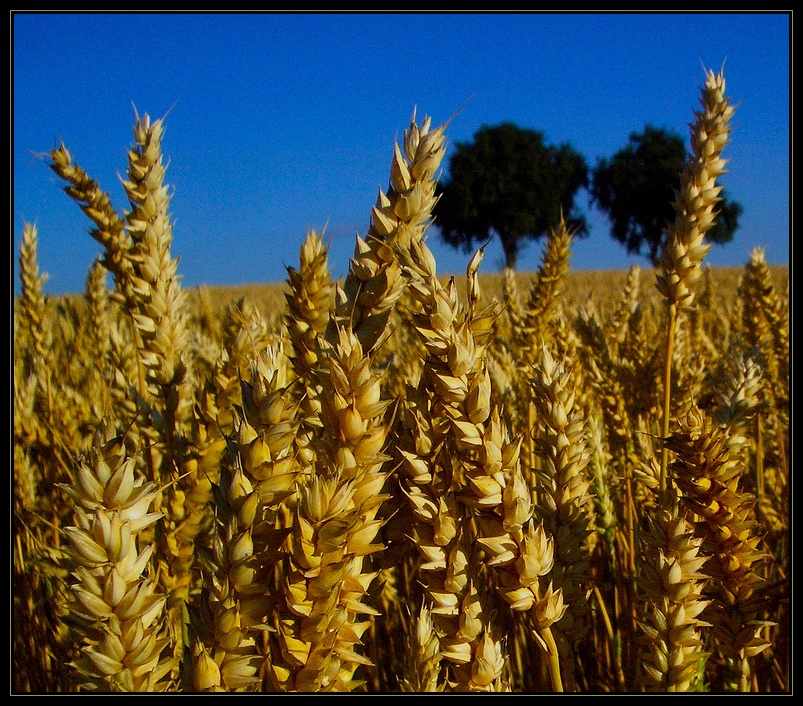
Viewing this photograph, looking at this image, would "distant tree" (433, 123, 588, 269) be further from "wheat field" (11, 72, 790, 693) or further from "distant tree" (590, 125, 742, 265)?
"wheat field" (11, 72, 790, 693)

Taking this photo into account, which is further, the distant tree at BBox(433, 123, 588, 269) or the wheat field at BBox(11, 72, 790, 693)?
the distant tree at BBox(433, 123, 588, 269)

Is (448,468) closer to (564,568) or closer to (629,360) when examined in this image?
(564,568)

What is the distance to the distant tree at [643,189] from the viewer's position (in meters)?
36.7

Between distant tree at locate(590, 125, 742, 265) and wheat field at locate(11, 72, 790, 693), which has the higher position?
distant tree at locate(590, 125, 742, 265)

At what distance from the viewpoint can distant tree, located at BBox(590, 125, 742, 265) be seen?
36.7 m

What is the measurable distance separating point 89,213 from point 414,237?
48.0 inches

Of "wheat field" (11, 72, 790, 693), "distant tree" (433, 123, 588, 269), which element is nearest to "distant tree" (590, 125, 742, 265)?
"distant tree" (433, 123, 588, 269)

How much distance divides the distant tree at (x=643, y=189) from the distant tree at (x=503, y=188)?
90.5 inches

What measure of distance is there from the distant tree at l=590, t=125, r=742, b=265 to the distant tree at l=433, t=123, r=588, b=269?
230 cm

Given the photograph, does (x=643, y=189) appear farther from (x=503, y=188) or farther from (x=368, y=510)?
(x=368, y=510)

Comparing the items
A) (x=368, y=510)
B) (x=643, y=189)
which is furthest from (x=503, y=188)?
(x=368, y=510)

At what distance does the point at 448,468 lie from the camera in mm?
852

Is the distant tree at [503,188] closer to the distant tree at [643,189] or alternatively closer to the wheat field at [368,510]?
the distant tree at [643,189]

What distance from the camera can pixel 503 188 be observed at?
3828cm
